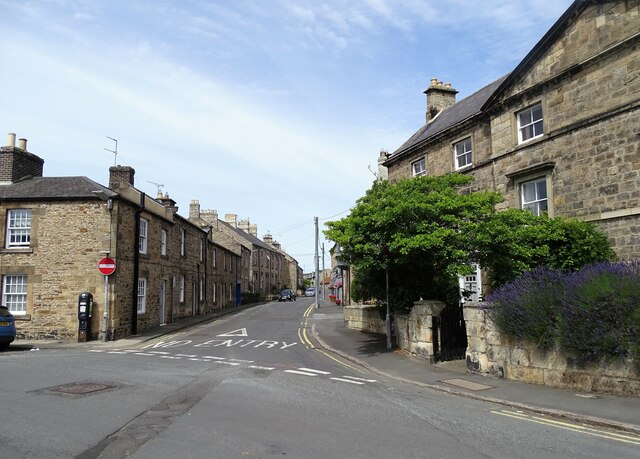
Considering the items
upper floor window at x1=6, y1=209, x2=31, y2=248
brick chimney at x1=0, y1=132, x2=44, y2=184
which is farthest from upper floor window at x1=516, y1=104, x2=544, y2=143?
brick chimney at x1=0, y1=132, x2=44, y2=184

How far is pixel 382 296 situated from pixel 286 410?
1013cm

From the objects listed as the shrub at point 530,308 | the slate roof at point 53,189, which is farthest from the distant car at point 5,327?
the shrub at point 530,308

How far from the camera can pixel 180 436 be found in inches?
233

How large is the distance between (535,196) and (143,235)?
687 inches

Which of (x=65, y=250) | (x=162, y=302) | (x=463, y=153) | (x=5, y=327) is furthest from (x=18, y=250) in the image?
(x=463, y=153)

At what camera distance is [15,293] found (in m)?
19.6

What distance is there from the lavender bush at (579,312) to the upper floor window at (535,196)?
678cm

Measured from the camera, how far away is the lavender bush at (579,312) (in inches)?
319

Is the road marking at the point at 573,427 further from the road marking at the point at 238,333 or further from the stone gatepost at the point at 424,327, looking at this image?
the road marking at the point at 238,333

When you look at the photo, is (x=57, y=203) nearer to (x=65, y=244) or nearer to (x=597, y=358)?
(x=65, y=244)

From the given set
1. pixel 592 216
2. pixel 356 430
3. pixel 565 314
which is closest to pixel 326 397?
pixel 356 430

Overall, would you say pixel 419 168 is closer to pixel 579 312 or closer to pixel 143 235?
pixel 143 235

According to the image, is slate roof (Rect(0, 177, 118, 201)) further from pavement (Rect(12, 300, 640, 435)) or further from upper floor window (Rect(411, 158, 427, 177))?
upper floor window (Rect(411, 158, 427, 177))

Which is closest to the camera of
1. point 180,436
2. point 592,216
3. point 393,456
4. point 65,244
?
point 393,456
